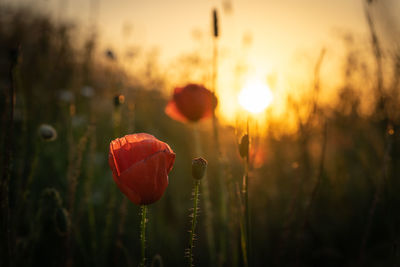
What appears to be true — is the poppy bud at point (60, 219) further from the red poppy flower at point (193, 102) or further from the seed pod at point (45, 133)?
the red poppy flower at point (193, 102)

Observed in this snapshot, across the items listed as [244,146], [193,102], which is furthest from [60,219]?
[193,102]

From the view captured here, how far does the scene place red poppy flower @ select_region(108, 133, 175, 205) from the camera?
0.80 metres

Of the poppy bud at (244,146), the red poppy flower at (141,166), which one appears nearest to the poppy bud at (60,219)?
the red poppy flower at (141,166)

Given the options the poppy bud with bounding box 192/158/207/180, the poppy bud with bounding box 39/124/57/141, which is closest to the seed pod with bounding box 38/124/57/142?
the poppy bud with bounding box 39/124/57/141

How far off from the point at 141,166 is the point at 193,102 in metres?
1.07

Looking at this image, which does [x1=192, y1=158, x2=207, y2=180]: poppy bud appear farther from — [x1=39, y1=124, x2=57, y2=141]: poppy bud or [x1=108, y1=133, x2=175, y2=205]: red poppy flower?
[x1=39, y1=124, x2=57, y2=141]: poppy bud

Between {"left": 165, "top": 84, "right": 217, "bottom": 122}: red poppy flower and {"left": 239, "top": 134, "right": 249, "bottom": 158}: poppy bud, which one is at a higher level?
{"left": 165, "top": 84, "right": 217, "bottom": 122}: red poppy flower

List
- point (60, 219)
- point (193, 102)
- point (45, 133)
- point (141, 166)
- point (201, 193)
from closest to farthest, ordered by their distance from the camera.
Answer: point (141, 166) < point (60, 219) < point (45, 133) < point (193, 102) < point (201, 193)

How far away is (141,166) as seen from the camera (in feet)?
2.59

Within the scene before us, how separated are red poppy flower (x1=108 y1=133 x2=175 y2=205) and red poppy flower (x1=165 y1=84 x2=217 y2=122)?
919 millimetres

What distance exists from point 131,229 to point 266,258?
0.89m

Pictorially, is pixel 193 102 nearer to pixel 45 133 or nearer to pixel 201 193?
pixel 45 133

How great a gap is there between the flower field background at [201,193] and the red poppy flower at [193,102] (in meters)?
0.19

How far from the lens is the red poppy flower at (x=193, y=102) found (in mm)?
1777
